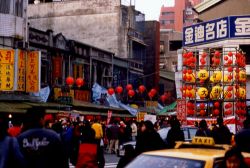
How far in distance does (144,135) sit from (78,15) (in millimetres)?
39995

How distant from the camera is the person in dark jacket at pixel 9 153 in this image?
679 cm

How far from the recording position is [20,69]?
29.2 meters

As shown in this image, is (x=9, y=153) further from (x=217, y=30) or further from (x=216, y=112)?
(x=217, y=30)

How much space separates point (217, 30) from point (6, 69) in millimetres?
12674

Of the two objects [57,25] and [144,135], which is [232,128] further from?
[57,25]

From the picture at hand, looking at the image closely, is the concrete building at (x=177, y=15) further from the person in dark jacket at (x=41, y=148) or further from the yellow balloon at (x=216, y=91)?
the person in dark jacket at (x=41, y=148)

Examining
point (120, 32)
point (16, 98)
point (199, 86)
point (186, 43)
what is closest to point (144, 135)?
point (199, 86)

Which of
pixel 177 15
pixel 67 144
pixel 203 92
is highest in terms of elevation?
pixel 177 15

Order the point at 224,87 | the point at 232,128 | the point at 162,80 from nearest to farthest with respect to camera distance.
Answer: the point at 232,128
the point at 224,87
the point at 162,80

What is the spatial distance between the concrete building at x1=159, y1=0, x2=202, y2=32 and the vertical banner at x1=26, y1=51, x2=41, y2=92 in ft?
208

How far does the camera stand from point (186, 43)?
34.0 meters

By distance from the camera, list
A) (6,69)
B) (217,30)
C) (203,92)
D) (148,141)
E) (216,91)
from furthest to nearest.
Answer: (217,30) → (6,69) → (203,92) → (216,91) → (148,141)

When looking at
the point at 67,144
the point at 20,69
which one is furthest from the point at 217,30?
the point at 67,144

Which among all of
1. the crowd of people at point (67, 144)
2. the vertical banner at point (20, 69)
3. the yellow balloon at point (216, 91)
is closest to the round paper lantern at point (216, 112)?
the yellow balloon at point (216, 91)
